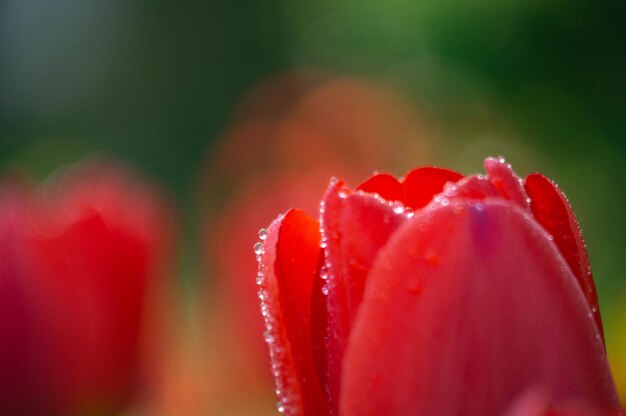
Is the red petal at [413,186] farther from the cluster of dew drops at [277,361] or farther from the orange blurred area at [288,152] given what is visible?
the orange blurred area at [288,152]

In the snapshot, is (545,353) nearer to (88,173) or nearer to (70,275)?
(70,275)

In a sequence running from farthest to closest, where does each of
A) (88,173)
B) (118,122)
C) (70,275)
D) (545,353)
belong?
(118,122) < (88,173) < (70,275) < (545,353)

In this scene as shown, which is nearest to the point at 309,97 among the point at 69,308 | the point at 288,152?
the point at 288,152

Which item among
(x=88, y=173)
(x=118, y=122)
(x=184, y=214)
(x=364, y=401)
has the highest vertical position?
(x=118, y=122)

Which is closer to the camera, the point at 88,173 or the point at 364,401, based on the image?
the point at 364,401

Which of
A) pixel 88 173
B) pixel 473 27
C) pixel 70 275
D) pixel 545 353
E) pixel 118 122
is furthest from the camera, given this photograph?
pixel 118 122

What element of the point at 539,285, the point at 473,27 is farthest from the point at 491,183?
the point at 473,27

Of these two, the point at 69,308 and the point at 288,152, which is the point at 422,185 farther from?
the point at 288,152
